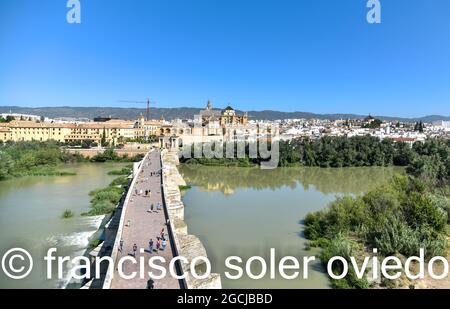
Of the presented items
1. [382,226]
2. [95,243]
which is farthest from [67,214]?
[382,226]

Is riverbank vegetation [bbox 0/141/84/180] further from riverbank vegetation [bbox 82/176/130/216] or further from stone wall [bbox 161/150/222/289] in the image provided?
stone wall [bbox 161/150/222/289]

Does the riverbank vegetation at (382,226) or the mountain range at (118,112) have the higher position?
the mountain range at (118,112)

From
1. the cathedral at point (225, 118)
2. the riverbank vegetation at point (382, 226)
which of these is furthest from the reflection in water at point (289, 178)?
the cathedral at point (225, 118)

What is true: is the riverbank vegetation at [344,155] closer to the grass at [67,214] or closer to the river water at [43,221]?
the river water at [43,221]

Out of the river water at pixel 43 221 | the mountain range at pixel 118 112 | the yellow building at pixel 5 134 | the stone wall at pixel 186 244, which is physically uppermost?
the mountain range at pixel 118 112

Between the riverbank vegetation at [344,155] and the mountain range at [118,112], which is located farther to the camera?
the mountain range at [118,112]
